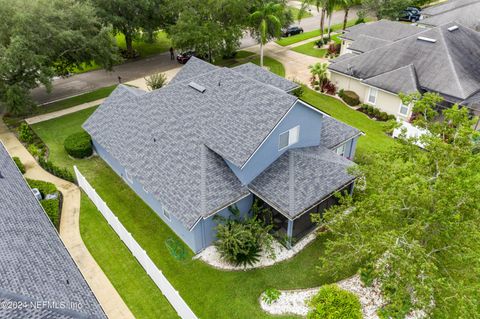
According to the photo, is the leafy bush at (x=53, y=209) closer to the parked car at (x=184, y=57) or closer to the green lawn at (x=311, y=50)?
the parked car at (x=184, y=57)

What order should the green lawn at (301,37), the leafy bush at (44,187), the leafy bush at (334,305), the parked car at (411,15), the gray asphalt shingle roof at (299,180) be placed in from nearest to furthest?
the leafy bush at (334,305) < the gray asphalt shingle roof at (299,180) < the leafy bush at (44,187) < the green lawn at (301,37) < the parked car at (411,15)

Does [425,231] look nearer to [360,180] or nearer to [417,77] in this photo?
[360,180]

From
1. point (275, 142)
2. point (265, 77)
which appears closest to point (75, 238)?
point (275, 142)

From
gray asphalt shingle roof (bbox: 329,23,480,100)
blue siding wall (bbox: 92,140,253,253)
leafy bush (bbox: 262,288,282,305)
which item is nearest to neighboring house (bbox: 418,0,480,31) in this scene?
gray asphalt shingle roof (bbox: 329,23,480,100)

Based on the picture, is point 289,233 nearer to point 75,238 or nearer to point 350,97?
point 75,238

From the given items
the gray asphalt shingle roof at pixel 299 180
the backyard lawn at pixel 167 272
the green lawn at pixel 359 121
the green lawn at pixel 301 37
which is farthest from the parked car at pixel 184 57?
the gray asphalt shingle roof at pixel 299 180

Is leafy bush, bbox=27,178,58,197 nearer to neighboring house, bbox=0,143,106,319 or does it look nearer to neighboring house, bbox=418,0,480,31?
neighboring house, bbox=0,143,106,319

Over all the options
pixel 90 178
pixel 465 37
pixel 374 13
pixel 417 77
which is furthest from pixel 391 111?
pixel 374 13
